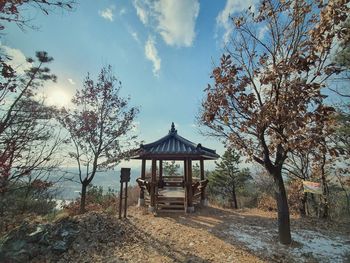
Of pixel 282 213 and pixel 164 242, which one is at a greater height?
pixel 282 213

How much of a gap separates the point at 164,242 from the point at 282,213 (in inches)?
151

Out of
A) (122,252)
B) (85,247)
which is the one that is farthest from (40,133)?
(122,252)

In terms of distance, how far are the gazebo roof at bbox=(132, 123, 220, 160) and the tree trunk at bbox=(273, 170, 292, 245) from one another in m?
4.07

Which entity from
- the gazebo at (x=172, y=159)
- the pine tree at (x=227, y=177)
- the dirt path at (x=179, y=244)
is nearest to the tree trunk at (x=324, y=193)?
the gazebo at (x=172, y=159)

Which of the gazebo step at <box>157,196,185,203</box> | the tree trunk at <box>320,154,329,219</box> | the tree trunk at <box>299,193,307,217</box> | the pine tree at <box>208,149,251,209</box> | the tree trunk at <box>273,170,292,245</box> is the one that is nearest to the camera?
the tree trunk at <box>273,170,292,245</box>

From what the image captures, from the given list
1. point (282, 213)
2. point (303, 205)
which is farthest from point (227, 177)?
point (282, 213)

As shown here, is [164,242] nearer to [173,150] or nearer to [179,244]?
[179,244]

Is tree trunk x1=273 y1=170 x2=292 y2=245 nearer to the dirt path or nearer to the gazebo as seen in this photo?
the dirt path

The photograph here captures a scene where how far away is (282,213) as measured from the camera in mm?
6906

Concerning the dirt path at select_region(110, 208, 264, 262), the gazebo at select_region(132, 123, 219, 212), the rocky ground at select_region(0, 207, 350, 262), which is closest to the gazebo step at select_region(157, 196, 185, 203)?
the gazebo at select_region(132, 123, 219, 212)

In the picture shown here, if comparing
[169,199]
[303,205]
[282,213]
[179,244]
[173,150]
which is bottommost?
[179,244]

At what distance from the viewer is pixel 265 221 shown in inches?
369

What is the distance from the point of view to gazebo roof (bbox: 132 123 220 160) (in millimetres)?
10594

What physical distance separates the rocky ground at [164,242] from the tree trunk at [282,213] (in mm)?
265
